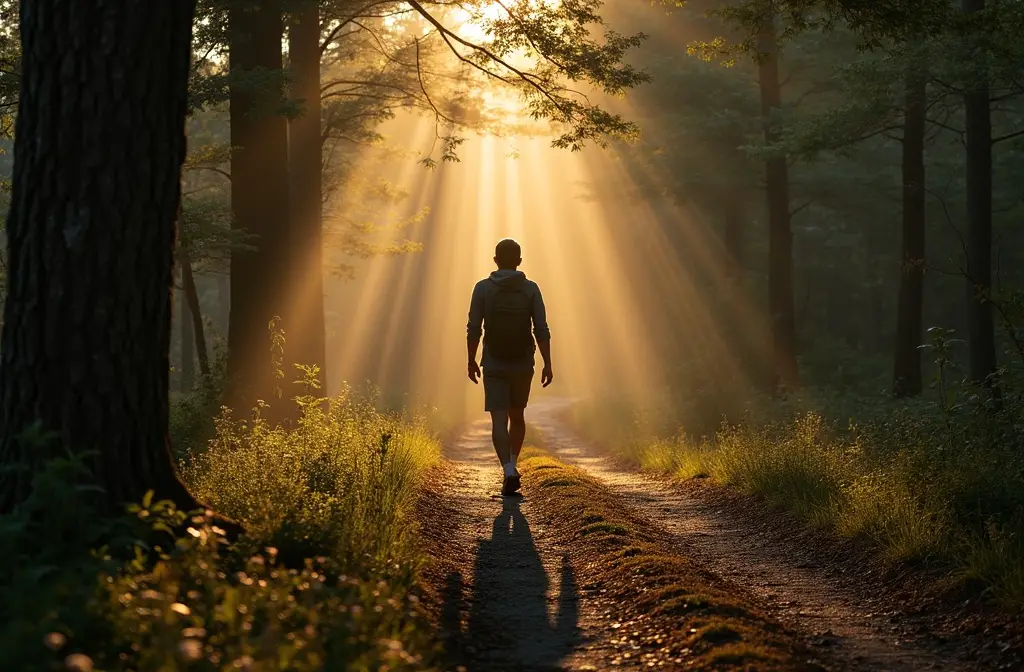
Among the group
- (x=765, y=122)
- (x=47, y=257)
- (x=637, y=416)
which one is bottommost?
(x=637, y=416)

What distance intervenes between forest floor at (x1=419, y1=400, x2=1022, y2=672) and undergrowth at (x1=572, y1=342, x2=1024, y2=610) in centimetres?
22

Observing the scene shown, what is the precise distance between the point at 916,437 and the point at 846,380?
1798 cm

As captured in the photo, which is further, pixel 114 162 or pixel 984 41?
pixel 984 41

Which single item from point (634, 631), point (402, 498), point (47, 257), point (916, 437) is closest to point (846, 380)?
point (916, 437)

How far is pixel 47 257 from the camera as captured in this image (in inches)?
185

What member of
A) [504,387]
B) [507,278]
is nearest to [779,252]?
[504,387]

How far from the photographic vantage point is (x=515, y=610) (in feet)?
19.1

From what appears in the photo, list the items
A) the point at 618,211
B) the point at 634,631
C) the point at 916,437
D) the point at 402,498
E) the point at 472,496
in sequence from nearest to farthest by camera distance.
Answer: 1. the point at 634,631
2. the point at 402,498
3. the point at 916,437
4. the point at 472,496
5. the point at 618,211

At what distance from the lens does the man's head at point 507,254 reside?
971 centimetres

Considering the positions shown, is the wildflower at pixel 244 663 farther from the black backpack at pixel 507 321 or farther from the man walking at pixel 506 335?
the black backpack at pixel 507 321

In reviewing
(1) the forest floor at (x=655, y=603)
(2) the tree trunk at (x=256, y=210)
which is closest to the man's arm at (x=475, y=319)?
(1) the forest floor at (x=655, y=603)

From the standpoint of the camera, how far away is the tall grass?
6.31m

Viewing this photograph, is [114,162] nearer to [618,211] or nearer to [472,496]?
[472,496]

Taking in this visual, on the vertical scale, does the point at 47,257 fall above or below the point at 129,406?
above
